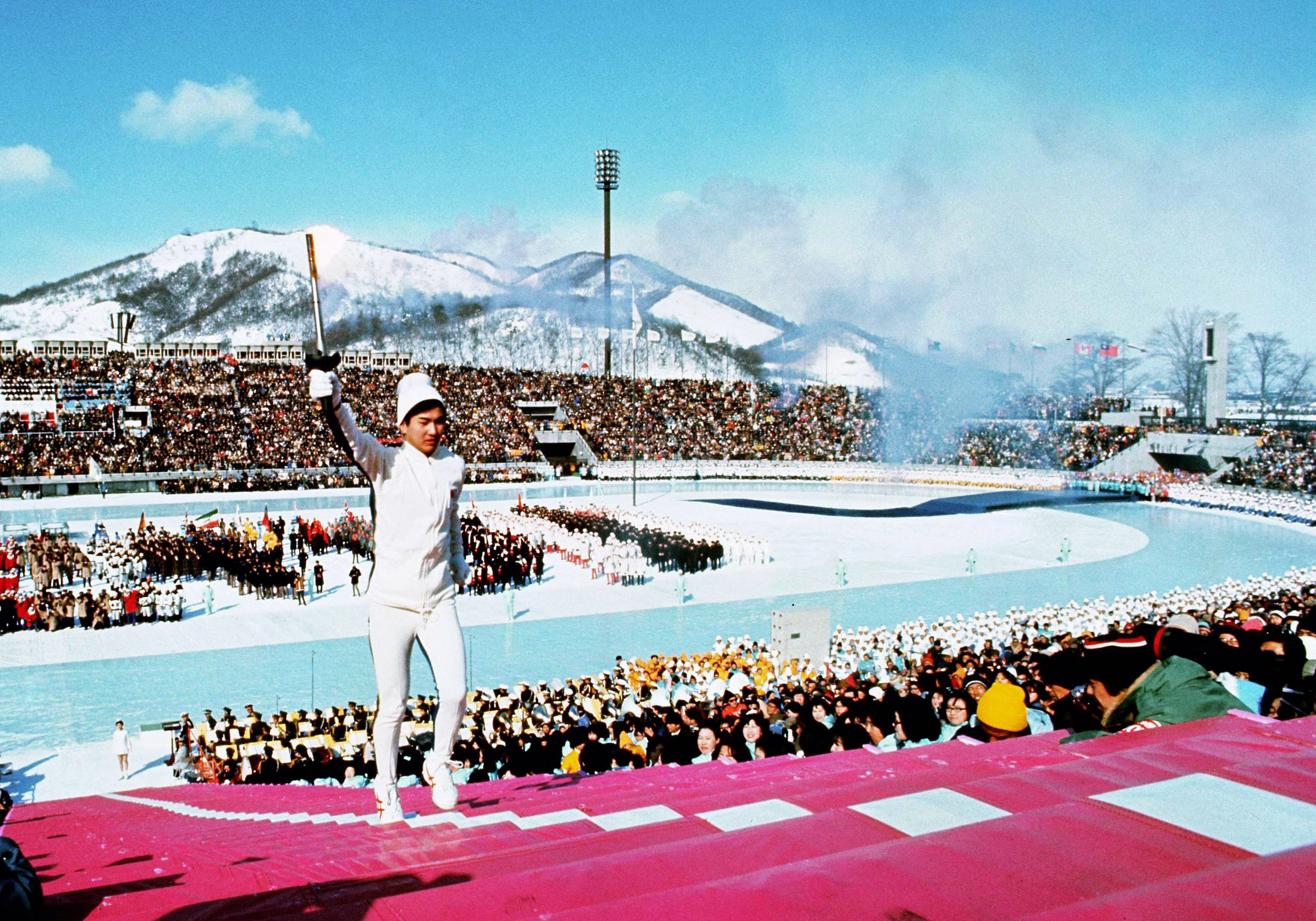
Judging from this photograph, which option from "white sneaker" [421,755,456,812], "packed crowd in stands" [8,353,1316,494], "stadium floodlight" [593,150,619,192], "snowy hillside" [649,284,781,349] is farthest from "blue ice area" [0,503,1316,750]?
"snowy hillside" [649,284,781,349]

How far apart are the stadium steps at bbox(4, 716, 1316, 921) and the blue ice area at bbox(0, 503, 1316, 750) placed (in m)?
5.86

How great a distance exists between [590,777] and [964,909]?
14.6 feet

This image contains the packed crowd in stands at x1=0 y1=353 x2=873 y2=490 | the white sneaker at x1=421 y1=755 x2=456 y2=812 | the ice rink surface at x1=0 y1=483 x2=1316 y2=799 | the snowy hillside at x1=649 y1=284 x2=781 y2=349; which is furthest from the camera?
the snowy hillside at x1=649 y1=284 x2=781 y2=349

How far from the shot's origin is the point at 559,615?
1975cm

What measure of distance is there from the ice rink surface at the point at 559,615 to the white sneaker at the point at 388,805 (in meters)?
8.20

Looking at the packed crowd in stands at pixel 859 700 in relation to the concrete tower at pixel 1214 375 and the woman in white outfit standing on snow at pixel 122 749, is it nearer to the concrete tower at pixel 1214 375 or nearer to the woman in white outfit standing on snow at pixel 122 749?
the woman in white outfit standing on snow at pixel 122 749

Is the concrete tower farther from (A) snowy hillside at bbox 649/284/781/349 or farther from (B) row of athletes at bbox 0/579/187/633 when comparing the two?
(A) snowy hillside at bbox 649/284/781/349

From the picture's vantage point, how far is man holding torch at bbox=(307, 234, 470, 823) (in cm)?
411

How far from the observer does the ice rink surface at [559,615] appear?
13812 mm

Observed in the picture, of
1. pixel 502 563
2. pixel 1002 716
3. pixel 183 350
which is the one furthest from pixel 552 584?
pixel 183 350

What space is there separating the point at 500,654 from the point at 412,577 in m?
12.9

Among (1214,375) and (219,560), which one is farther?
(1214,375)

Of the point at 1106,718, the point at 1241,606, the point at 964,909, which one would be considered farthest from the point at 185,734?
the point at 1241,606

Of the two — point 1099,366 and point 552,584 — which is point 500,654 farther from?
point 1099,366
